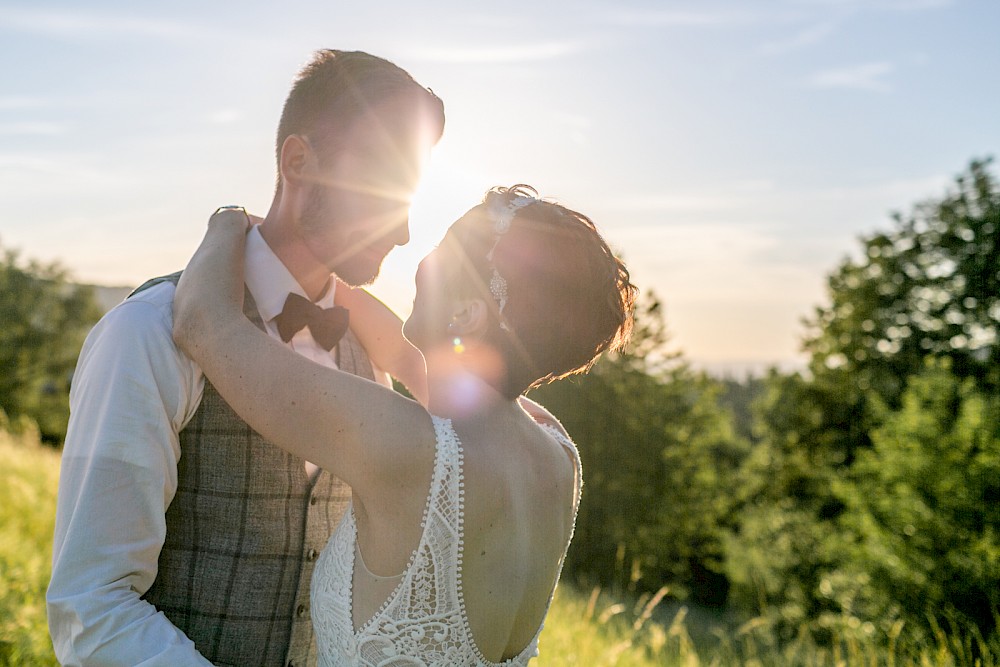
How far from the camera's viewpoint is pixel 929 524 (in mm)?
15609

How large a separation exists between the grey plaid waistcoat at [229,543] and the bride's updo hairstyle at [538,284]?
72 centimetres

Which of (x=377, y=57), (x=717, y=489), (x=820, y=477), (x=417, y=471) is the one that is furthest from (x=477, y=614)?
(x=717, y=489)

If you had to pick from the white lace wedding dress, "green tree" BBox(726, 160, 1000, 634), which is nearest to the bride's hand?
the white lace wedding dress

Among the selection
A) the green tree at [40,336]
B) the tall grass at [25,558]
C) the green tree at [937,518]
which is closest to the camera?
the tall grass at [25,558]

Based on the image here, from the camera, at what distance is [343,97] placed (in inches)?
102

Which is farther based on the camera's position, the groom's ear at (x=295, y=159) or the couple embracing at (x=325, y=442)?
Result: the groom's ear at (x=295, y=159)

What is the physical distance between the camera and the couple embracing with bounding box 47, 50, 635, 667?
191 centimetres

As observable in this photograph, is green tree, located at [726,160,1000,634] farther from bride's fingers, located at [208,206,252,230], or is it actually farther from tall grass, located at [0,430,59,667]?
bride's fingers, located at [208,206,252,230]

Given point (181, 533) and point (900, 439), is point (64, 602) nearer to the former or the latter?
point (181, 533)

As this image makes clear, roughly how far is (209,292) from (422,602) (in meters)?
0.95

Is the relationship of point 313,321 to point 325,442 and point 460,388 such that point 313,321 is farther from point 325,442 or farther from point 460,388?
point 325,442

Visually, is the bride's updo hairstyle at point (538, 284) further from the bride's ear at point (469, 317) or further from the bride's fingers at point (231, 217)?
the bride's fingers at point (231, 217)

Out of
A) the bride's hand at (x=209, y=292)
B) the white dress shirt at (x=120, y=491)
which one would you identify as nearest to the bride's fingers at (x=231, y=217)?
the bride's hand at (x=209, y=292)

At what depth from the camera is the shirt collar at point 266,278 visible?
8.04 ft
